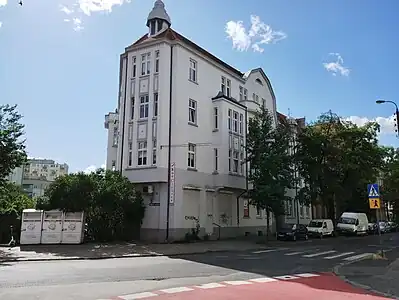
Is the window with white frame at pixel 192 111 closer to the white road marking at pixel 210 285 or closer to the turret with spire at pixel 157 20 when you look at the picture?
the turret with spire at pixel 157 20

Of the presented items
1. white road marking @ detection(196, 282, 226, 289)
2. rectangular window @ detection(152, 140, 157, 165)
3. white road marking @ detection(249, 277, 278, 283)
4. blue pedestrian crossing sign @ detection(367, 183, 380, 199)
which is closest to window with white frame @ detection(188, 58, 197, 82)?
rectangular window @ detection(152, 140, 157, 165)

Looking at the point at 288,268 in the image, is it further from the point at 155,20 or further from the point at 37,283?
the point at 155,20

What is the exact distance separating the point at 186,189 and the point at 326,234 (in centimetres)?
1818

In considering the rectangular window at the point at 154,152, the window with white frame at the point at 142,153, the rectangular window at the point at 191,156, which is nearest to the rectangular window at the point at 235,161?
the rectangular window at the point at 191,156

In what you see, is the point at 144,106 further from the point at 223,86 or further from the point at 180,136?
the point at 223,86

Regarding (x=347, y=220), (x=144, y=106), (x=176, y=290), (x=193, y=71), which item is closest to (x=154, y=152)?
(x=144, y=106)

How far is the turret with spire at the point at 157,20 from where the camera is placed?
35775mm

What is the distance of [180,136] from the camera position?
3156 centimetres

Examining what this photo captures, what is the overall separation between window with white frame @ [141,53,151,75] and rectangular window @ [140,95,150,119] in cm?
199

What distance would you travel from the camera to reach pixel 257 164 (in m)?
34.4

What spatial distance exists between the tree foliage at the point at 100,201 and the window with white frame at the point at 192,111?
293 inches

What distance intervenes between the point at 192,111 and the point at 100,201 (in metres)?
10.6

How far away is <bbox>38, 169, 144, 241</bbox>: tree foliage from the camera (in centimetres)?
2716

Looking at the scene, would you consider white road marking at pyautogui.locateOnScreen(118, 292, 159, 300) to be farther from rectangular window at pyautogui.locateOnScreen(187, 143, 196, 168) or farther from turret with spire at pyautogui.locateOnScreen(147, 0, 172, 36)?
turret with spire at pyautogui.locateOnScreen(147, 0, 172, 36)
